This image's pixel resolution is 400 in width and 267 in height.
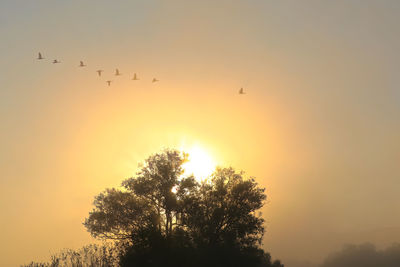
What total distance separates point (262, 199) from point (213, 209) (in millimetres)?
8235

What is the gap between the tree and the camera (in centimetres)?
6900

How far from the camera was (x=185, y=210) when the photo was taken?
71.1m

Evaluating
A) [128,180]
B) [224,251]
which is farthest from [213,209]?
[128,180]

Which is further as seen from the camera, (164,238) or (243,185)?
(243,185)

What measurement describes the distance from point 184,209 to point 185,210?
0.71ft

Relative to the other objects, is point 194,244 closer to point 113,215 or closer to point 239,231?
point 239,231

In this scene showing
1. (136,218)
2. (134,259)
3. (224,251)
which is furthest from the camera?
(136,218)

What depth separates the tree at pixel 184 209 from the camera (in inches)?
2717

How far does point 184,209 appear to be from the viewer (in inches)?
2800

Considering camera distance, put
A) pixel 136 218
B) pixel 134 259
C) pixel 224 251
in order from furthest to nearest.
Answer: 1. pixel 136 218
2. pixel 224 251
3. pixel 134 259

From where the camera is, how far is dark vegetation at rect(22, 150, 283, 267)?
68.3 metres

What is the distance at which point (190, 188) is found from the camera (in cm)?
7319

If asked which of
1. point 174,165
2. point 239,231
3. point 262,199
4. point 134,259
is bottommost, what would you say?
point 134,259

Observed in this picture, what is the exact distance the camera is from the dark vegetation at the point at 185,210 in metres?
68.3
